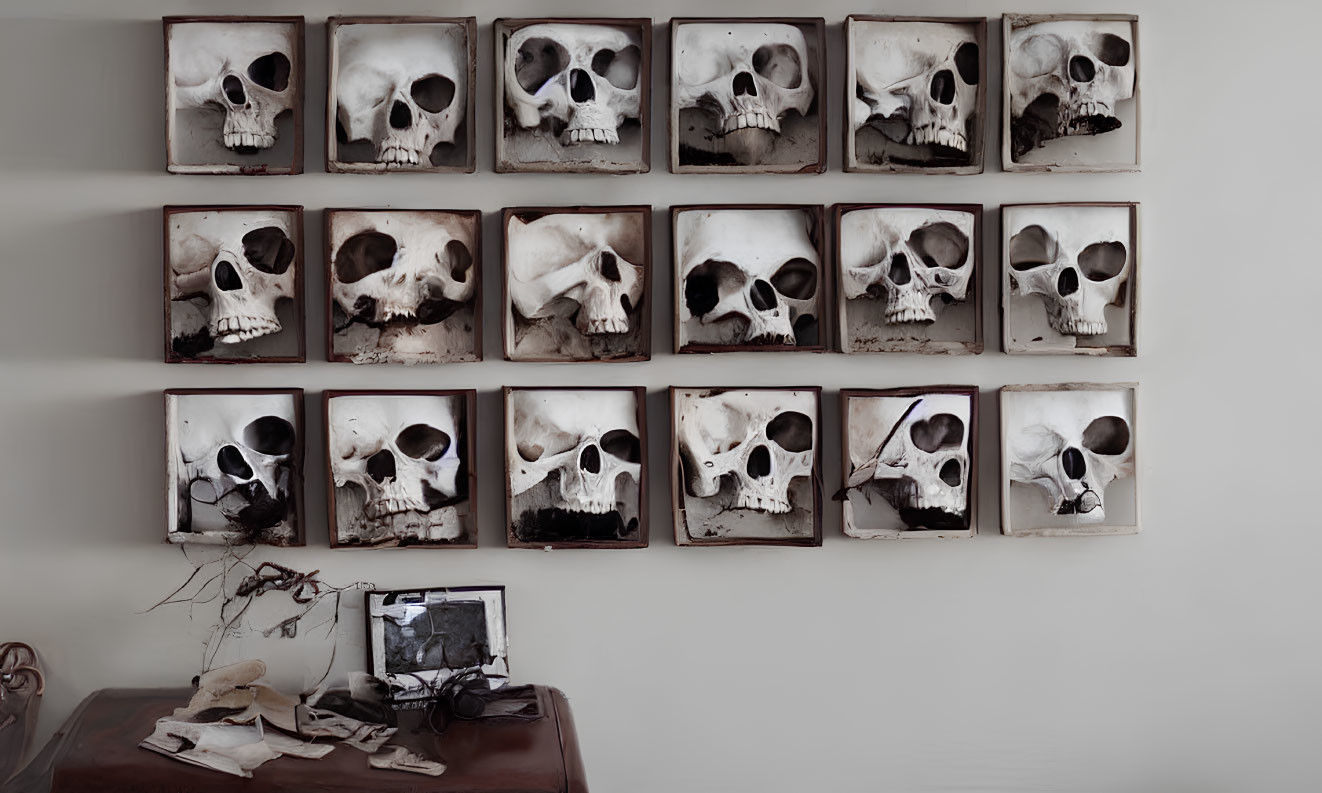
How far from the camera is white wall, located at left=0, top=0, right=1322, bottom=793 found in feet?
6.21

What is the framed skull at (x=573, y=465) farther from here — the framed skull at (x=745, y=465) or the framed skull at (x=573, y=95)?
the framed skull at (x=573, y=95)

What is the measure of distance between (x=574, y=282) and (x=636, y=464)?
382 millimetres

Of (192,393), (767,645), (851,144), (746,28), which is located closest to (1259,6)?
(851,144)

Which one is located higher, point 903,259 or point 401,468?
point 903,259

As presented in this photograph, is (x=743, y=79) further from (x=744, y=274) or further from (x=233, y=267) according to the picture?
(x=233, y=267)

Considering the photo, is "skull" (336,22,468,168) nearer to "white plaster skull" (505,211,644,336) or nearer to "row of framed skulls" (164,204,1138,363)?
"row of framed skulls" (164,204,1138,363)

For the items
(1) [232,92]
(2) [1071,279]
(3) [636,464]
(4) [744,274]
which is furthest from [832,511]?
(1) [232,92]

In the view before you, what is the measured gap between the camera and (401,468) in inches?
73.9

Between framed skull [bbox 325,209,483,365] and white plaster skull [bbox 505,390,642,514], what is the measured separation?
0.56 feet

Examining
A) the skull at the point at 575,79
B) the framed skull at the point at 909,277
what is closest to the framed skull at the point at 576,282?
the skull at the point at 575,79

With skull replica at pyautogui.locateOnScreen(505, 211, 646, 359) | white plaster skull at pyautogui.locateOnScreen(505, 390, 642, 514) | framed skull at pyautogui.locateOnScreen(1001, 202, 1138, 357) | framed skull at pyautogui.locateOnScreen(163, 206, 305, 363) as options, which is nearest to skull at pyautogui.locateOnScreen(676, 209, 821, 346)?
skull replica at pyautogui.locateOnScreen(505, 211, 646, 359)

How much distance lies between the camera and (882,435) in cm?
194

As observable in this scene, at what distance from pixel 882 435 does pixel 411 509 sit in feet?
3.13

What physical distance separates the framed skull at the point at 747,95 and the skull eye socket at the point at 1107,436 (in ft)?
2.55
